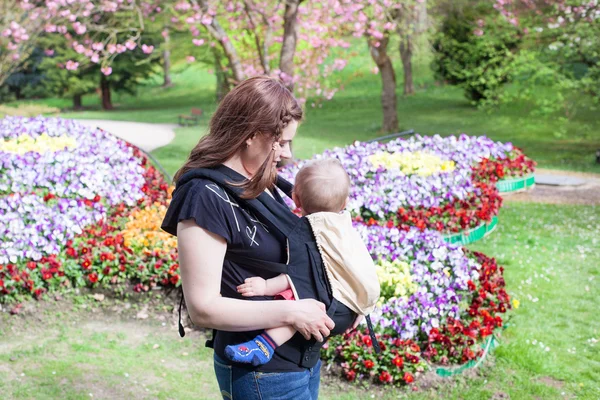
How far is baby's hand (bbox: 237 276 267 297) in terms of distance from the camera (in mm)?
2416

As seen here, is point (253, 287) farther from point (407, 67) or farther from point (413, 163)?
point (407, 67)

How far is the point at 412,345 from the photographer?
5.22m

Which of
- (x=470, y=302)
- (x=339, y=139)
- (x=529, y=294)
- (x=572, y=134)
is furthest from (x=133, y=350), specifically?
(x=572, y=134)

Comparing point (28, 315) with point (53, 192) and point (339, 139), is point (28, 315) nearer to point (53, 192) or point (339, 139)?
point (53, 192)

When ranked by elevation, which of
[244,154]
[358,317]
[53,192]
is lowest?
[53,192]

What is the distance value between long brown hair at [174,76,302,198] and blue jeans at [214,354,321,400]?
62 cm

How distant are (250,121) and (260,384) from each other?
889 millimetres

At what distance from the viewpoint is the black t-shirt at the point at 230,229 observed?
7.47ft

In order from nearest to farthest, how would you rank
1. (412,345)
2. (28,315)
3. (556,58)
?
(412,345) < (28,315) < (556,58)

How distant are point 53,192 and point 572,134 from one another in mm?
17810

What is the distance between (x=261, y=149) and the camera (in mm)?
2445

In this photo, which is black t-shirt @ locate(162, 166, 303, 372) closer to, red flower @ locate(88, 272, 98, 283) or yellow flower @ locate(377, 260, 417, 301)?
yellow flower @ locate(377, 260, 417, 301)

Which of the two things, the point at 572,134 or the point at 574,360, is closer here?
the point at 574,360

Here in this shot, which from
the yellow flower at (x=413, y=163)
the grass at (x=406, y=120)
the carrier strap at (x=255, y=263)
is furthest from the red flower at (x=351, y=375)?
the grass at (x=406, y=120)
